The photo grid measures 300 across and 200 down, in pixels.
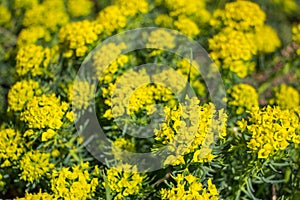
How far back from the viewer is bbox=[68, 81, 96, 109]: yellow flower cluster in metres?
2.64

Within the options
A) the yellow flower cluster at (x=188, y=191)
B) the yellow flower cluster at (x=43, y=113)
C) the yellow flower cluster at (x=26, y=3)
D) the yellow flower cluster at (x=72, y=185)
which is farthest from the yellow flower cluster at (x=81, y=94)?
the yellow flower cluster at (x=26, y=3)

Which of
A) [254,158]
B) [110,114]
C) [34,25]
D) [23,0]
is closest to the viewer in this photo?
[254,158]

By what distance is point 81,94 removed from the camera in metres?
2.64

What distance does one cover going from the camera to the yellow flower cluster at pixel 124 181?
2338 millimetres

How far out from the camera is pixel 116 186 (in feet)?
7.68

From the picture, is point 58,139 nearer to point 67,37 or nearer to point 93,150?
point 93,150

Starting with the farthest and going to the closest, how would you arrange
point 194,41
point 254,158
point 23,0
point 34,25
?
point 23,0
point 34,25
point 194,41
point 254,158

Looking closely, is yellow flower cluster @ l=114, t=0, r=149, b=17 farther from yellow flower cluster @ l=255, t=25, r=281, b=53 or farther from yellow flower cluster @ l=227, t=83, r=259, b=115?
yellow flower cluster @ l=255, t=25, r=281, b=53

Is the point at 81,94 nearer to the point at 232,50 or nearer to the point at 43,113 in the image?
the point at 43,113

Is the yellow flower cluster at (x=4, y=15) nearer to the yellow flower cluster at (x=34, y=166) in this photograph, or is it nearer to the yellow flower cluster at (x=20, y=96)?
the yellow flower cluster at (x=20, y=96)

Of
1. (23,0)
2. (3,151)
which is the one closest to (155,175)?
(3,151)

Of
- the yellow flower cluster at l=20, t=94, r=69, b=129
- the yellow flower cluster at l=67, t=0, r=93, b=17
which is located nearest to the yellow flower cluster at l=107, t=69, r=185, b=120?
the yellow flower cluster at l=20, t=94, r=69, b=129

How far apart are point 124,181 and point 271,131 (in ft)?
2.48

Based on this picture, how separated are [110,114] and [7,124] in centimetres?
66
